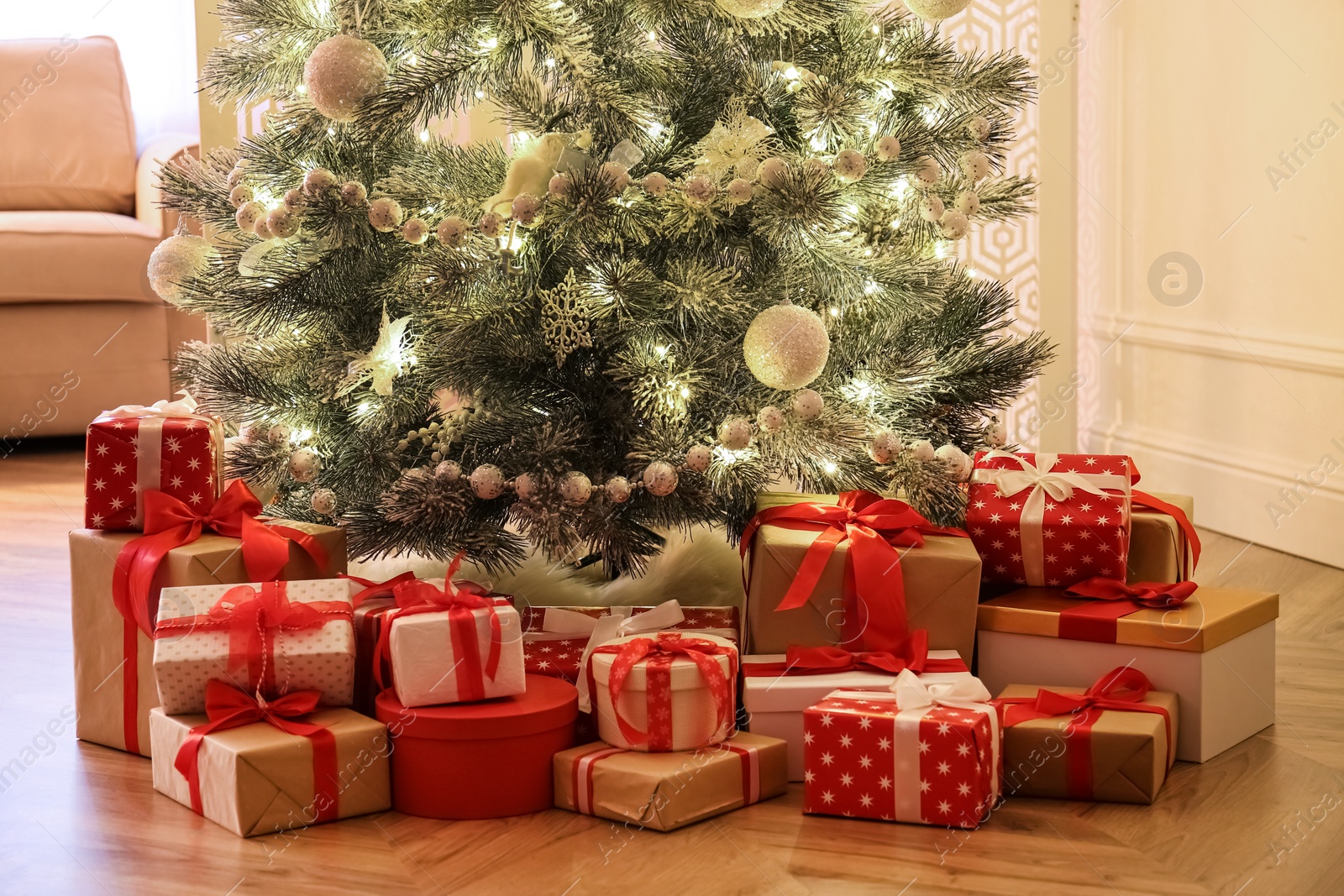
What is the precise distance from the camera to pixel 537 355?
2096 millimetres

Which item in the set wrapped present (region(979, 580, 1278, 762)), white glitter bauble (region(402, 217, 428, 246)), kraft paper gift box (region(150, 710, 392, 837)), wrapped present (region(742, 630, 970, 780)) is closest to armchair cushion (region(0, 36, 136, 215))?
white glitter bauble (region(402, 217, 428, 246))

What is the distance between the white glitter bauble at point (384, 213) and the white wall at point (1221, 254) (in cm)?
199

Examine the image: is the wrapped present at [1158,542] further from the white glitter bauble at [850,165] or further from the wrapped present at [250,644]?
the wrapped present at [250,644]

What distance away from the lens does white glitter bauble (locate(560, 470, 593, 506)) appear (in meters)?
1.96

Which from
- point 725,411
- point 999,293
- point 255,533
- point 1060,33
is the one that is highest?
point 1060,33

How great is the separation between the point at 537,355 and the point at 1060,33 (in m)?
2.01

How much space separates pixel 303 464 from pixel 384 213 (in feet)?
1.30

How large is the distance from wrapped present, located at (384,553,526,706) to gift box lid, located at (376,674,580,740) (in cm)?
1

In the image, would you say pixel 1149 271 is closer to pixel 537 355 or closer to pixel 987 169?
pixel 987 169

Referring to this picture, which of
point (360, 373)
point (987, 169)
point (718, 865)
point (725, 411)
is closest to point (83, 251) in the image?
point (360, 373)

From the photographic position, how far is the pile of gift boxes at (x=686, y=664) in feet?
5.59

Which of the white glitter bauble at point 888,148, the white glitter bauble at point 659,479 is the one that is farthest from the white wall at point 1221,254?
the white glitter bauble at point 659,479

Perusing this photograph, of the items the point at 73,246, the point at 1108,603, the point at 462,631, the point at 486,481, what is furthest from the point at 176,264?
the point at 73,246

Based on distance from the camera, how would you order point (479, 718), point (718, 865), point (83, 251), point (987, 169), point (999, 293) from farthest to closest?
point (83, 251) < point (999, 293) < point (987, 169) < point (479, 718) < point (718, 865)
